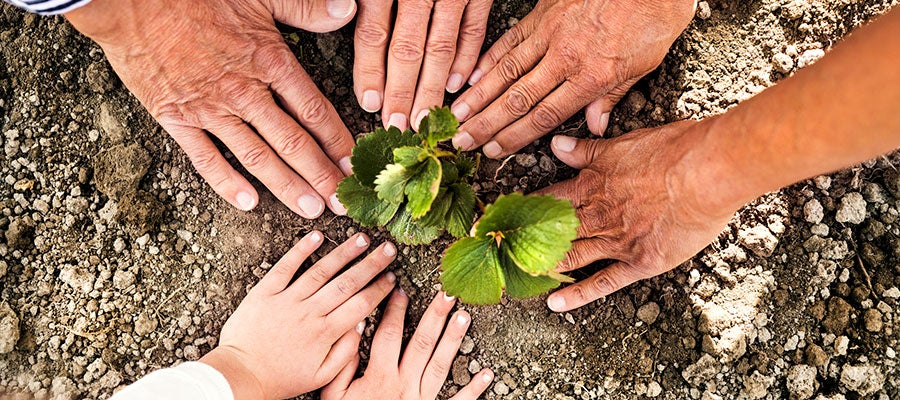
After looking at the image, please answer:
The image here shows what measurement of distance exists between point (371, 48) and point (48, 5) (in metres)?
0.73

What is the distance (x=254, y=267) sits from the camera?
1.93m

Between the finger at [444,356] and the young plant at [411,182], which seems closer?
the young plant at [411,182]

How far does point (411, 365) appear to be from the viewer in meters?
1.91

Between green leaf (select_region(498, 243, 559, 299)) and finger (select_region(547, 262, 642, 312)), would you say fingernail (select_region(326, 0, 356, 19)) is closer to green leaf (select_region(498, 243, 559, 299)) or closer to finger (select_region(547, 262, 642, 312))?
green leaf (select_region(498, 243, 559, 299))

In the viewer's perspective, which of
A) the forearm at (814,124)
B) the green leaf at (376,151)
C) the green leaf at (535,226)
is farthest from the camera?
the green leaf at (376,151)

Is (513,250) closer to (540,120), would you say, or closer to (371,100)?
(540,120)

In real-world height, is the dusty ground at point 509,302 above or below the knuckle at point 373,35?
below

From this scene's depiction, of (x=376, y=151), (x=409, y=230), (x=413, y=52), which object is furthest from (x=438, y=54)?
(x=409, y=230)

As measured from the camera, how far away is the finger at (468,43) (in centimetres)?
177

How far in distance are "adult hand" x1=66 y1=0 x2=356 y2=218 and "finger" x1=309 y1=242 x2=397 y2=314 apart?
0.56 ft

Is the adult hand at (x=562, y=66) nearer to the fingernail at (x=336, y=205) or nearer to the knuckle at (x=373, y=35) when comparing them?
the knuckle at (x=373, y=35)

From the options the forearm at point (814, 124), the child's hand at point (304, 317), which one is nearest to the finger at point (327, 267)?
the child's hand at point (304, 317)

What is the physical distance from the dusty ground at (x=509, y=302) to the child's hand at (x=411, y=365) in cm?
5

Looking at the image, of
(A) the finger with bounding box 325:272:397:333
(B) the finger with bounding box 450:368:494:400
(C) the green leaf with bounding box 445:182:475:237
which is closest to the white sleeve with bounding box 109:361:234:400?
(A) the finger with bounding box 325:272:397:333
